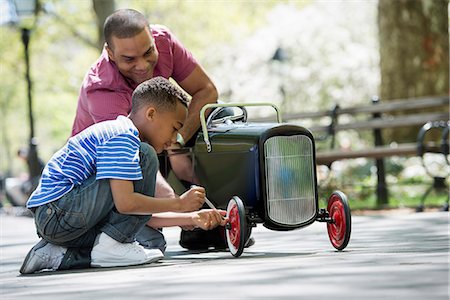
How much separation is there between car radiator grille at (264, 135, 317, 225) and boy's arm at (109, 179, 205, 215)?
49cm

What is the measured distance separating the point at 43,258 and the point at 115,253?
41 centimetres

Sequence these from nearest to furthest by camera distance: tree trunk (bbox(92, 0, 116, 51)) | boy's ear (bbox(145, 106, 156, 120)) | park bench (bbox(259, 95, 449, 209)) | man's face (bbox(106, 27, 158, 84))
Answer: boy's ear (bbox(145, 106, 156, 120)), man's face (bbox(106, 27, 158, 84)), park bench (bbox(259, 95, 449, 209)), tree trunk (bbox(92, 0, 116, 51))

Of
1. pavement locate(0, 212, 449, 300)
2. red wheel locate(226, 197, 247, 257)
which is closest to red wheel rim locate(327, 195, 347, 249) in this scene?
pavement locate(0, 212, 449, 300)

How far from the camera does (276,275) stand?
14.6 ft

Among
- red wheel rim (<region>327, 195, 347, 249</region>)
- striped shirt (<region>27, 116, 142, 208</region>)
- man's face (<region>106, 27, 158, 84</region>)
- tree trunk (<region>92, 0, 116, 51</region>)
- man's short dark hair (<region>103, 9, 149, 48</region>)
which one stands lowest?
red wheel rim (<region>327, 195, 347, 249</region>)

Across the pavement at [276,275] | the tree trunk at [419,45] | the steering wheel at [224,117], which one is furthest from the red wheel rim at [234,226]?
the tree trunk at [419,45]

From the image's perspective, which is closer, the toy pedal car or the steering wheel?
the toy pedal car

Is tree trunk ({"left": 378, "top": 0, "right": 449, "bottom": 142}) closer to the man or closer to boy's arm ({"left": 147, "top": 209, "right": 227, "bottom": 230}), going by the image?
the man

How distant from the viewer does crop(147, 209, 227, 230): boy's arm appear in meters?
5.67

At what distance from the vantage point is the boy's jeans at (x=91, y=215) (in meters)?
5.68

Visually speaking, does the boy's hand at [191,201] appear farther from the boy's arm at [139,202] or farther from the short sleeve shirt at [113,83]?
the short sleeve shirt at [113,83]

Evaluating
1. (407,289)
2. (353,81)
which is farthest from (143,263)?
(353,81)

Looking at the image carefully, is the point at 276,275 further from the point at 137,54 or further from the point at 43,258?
the point at 137,54

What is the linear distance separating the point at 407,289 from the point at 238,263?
1.59 metres
